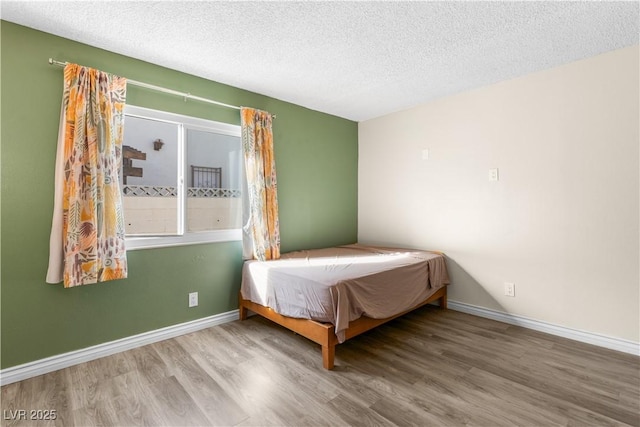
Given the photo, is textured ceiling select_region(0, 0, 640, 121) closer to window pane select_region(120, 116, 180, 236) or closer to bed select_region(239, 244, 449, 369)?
window pane select_region(120, 116, 180, 236)

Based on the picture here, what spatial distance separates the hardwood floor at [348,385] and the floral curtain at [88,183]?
71 cm

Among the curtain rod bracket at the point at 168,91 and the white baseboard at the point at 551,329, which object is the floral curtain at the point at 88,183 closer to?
the curtain rod bracket at the point at 168,91

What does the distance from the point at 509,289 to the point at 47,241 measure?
3.76 m

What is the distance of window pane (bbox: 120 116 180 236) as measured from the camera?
98.2 inches

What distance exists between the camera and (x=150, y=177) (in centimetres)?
262

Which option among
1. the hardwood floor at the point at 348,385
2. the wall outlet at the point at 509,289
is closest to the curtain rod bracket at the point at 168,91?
the hardwood floor at the point at 348,385

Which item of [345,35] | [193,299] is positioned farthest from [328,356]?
[345,35]

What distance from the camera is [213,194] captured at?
9.76 feet

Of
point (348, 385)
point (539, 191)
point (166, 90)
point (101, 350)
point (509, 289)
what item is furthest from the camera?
point (509, 289)

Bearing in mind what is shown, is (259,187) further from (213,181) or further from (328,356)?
(328,356)

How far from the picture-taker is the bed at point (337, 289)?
6.91ft

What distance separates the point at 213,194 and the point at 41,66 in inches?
58.2

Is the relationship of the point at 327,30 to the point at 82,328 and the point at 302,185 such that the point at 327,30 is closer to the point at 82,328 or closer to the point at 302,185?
the point at 302,185

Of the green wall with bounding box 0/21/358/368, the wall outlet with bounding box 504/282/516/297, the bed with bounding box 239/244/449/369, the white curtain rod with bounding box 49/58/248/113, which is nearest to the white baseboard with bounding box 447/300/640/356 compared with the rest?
the wall outlet with bounding box 504/282/516/297
